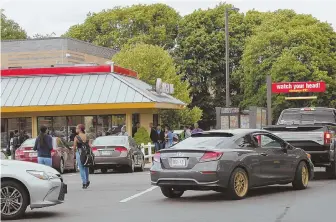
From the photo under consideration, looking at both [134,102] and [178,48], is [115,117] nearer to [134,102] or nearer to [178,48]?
[134,102]

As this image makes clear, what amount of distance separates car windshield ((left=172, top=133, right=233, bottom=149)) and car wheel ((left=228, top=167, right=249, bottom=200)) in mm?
714

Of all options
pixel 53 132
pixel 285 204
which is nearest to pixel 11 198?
pixel 285 204

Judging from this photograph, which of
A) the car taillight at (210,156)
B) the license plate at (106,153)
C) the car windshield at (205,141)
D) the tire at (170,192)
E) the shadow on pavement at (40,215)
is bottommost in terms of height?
the shadow on pavement at (40,215)

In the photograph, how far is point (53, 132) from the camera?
3519 centimetres

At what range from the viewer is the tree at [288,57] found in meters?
54.3

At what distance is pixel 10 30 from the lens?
278 feet

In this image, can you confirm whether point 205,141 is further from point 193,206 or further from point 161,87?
point 161,87

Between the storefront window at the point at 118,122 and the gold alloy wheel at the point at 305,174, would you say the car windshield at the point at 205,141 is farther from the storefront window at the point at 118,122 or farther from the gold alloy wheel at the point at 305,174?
the storefront window at the point at 118,122

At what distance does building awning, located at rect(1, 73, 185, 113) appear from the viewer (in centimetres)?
3341

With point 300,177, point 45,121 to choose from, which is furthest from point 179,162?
point 45,121

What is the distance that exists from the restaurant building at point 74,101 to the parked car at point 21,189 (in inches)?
855

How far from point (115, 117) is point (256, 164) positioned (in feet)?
69.2

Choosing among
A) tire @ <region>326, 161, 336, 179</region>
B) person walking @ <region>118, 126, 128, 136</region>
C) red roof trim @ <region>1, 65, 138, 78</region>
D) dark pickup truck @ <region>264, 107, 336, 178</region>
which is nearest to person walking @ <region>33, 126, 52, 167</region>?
dark pickup truck @ <region>264, 107, 336, 178</region>

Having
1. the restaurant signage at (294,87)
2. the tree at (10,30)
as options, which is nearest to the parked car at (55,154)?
the restaurant signage at (294,87)
